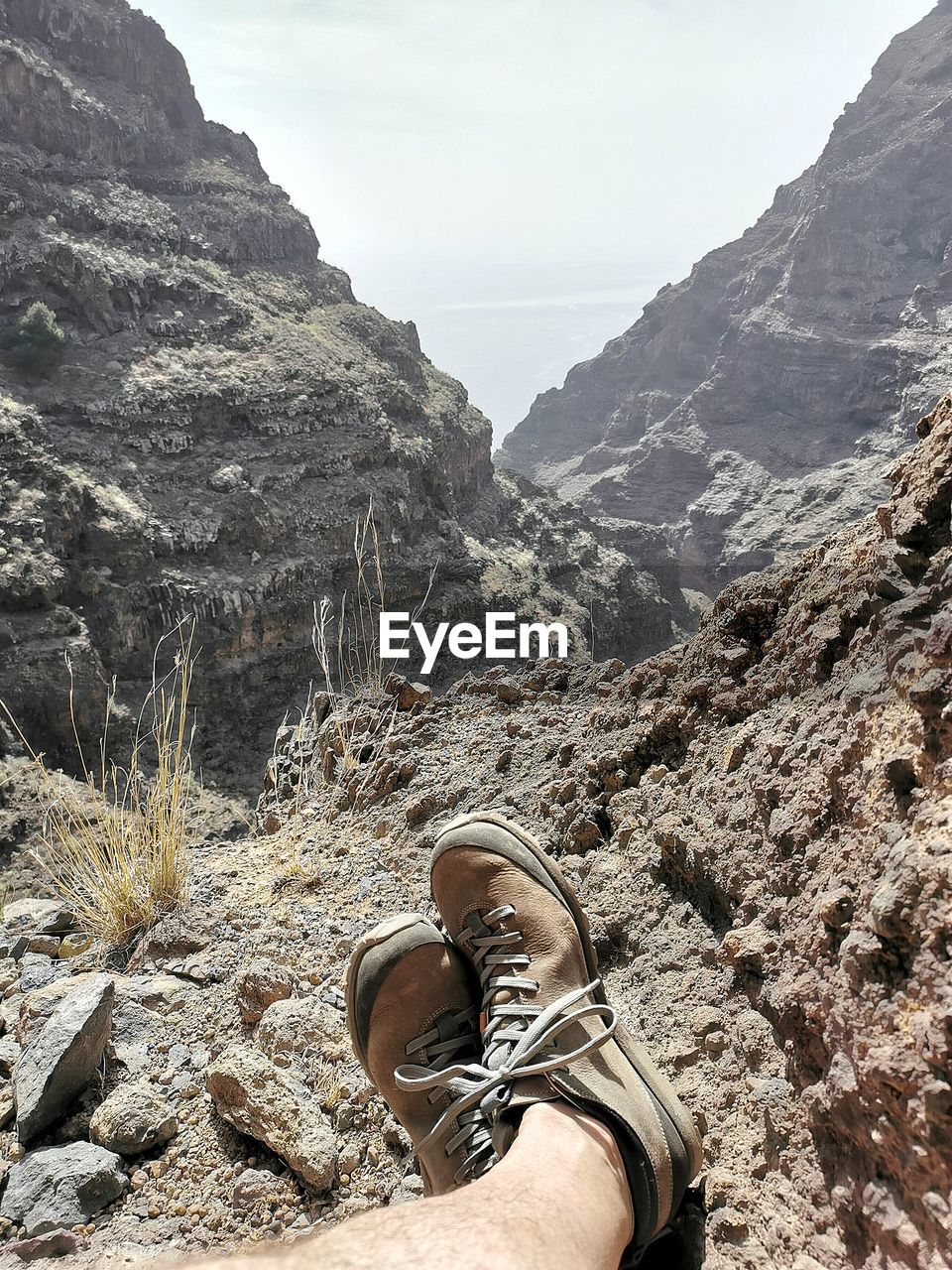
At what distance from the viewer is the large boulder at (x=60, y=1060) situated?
1335 millimetres

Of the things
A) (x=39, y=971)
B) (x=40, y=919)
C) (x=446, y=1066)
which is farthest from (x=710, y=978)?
(x=40, y=919)

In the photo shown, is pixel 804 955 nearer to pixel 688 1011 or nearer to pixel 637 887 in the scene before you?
pixel 688 1011

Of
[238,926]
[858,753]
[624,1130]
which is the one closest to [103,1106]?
[238,926]

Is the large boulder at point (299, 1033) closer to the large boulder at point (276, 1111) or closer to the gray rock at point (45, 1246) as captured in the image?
the large boulder at point (276, 1111)

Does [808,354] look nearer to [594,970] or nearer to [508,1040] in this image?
[594,970]

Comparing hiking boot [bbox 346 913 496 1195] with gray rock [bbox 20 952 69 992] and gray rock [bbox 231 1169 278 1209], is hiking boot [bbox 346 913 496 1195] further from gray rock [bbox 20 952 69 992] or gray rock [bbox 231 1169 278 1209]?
gray rock [bbox 20 952 69 992]

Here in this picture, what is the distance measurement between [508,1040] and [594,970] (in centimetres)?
21

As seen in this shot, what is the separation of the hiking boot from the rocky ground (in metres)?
0.12

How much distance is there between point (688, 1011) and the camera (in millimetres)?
1332

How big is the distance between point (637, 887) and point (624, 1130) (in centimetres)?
66

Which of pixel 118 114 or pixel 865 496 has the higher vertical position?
pixel 118 114

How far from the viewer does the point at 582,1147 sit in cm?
106

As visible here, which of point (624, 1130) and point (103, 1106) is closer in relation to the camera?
point (624, 1130)

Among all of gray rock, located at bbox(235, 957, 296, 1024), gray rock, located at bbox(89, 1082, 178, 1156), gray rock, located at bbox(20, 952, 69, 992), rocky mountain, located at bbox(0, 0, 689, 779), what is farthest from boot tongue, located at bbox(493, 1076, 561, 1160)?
rocky mountain, located at bbox(0, 0, 689, 779)
